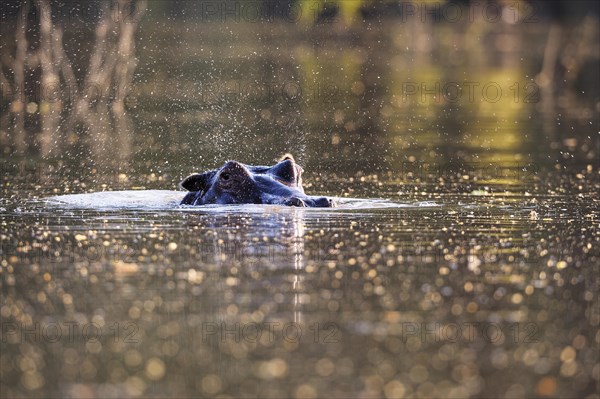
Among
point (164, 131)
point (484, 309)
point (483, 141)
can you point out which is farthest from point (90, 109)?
point (484, 309)

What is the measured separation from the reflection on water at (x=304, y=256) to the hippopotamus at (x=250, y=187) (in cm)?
28

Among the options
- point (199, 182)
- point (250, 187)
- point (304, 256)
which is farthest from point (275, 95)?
point (304, 256)

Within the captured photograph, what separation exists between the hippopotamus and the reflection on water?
28cm

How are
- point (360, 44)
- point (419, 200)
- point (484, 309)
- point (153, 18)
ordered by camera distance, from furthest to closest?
1. point (153, 18)
2. point (360, 44)
3. point (419, 200)
4. point (484, 309)

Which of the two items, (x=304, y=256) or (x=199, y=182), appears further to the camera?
(x=199, y=182)

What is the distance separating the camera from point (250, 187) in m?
15.3

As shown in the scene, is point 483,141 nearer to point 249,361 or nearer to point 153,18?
point 249,361

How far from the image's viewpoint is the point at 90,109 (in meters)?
30.5

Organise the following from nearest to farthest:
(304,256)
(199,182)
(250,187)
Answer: (304,256)
(250,187)
(199,182)

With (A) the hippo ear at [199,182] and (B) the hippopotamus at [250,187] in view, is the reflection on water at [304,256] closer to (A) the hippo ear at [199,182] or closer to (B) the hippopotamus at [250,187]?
(B) the hippopotamus at [250,187]

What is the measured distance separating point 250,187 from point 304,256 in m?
3.64

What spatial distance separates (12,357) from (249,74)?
34.7 m

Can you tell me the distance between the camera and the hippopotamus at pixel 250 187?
1509 centimetres

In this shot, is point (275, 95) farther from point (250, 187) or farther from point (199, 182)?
point (250, 187)
